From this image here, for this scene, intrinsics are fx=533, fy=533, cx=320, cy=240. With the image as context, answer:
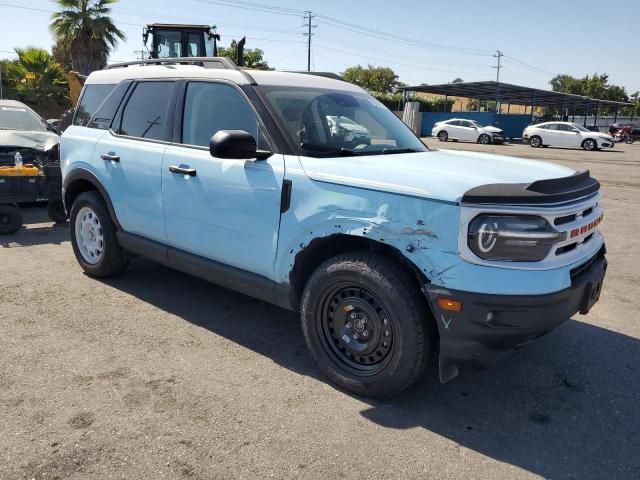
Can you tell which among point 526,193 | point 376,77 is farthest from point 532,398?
point 376,77

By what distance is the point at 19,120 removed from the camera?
959 centimetres

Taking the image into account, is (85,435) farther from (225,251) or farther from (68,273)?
(68,273)

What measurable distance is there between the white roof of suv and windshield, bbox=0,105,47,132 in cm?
533

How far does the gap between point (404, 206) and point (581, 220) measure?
1.04m

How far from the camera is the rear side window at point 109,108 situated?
4846mm

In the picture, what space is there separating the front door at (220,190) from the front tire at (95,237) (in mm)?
1037

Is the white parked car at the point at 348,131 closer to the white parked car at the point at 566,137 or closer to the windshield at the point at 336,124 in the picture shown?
the windshield at the point at 336,124

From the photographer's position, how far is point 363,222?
301 cm

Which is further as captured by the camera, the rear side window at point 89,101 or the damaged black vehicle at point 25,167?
the damaged black vehicle at point 25,167

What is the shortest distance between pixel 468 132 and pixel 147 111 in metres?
31.4

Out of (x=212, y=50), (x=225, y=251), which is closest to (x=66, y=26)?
(x=212, y=50)

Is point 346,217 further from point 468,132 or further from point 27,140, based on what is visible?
point 468,132

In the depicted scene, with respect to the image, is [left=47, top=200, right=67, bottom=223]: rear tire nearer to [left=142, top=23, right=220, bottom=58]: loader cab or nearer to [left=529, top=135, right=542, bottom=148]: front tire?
[left=142, top=23, right=220, bottom=58]: loader cab

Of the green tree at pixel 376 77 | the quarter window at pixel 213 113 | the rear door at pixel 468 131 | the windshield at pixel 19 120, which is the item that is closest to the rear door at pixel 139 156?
the quarter window at pixel 213 113
